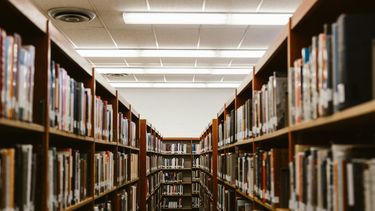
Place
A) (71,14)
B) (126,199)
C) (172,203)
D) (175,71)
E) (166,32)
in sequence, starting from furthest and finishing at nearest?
(172,203)
(175,71)
(166,32)
(71,14)
(126,199)

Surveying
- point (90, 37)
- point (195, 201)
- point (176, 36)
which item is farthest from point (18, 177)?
point (195, 201)

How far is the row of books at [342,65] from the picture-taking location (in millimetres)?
1352

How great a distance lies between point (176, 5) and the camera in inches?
217

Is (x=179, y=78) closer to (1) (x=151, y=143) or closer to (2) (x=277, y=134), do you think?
(1) (x=151, y=143)

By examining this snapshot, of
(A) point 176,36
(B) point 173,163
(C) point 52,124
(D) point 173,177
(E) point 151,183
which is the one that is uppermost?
(A) point 176,36

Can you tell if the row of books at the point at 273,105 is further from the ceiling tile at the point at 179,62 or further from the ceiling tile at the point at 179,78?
the ceiling tile at the point at 179,78

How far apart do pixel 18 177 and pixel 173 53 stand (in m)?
6.31

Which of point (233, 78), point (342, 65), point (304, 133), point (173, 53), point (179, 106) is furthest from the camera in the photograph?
point (179, 106)

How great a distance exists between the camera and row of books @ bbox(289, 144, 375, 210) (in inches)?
51.1

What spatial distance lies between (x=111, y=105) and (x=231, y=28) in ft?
9.55

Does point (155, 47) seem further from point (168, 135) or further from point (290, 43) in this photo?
point (290, 43)

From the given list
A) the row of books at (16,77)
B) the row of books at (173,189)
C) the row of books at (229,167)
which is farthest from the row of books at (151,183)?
the row of books at (16,77)

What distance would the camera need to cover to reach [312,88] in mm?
1728

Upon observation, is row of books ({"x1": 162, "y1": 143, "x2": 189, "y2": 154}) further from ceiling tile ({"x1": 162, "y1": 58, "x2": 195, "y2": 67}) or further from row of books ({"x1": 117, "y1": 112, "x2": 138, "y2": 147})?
row of books ({"x1": 117, "y1": 112, "x2": 138, "y2": 147})
